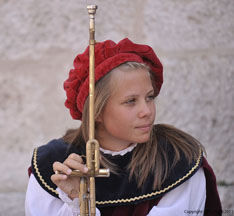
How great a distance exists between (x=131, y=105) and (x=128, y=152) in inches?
10.5

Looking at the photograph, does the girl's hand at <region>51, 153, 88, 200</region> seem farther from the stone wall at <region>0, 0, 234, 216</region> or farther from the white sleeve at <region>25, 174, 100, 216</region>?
the stone wall at <region>0, 0, 234, 216</region>

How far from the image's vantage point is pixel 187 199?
5.97 ft

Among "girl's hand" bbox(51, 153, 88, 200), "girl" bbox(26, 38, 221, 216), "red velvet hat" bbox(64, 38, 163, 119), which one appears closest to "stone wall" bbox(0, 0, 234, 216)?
"girl" bbox(26, 38, 221, 216)

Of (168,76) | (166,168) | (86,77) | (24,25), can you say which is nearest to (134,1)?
(168,76)

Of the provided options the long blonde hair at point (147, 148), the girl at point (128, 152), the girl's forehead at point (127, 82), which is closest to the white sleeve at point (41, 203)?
the girl at point (128, 152)

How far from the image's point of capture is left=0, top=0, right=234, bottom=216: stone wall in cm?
246

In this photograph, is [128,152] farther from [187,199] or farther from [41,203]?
[41,203]

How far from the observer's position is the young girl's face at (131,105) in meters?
1.73

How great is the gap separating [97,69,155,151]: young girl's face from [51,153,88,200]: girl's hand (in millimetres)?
294

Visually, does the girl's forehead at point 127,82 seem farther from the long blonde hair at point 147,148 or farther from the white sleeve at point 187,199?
the white sleeve at point 187,199

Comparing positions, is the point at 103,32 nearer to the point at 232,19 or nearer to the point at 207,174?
the point at 232,19

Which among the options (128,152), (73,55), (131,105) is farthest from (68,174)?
(73,55)

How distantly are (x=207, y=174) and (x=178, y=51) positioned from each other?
83 centimetres

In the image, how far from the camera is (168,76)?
8.13ft
